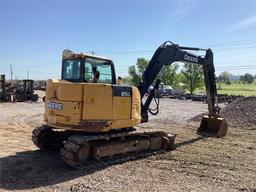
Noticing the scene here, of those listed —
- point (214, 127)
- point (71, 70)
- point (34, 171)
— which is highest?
point (71, 70)

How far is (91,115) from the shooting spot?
Result: 946 centimetres

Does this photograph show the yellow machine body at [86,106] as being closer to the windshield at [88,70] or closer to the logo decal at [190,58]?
the windshield at [88,70]

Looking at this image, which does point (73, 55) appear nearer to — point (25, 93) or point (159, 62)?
point (159, 62)

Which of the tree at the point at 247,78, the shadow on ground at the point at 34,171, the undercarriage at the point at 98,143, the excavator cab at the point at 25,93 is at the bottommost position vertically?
the shadow on ground at the point at 34,171

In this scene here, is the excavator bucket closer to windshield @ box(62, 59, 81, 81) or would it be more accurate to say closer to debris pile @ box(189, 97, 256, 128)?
debris pile @ box(189, 97, 256, 128)

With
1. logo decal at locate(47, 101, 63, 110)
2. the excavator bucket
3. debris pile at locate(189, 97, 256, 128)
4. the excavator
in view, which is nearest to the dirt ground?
the excavator

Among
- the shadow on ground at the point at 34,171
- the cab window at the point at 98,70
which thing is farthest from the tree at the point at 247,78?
the shadow on ground at the point at 34,171

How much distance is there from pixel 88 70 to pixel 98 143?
1984 mm

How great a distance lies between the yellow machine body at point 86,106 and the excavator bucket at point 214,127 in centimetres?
580

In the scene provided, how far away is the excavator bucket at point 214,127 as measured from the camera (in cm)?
1473

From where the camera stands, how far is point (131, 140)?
1060 cm

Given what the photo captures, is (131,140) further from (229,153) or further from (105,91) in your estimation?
(229,153)

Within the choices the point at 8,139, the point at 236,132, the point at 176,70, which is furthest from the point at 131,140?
the point at 176,70

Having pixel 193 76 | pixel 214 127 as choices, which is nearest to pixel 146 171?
pixel 214 127
